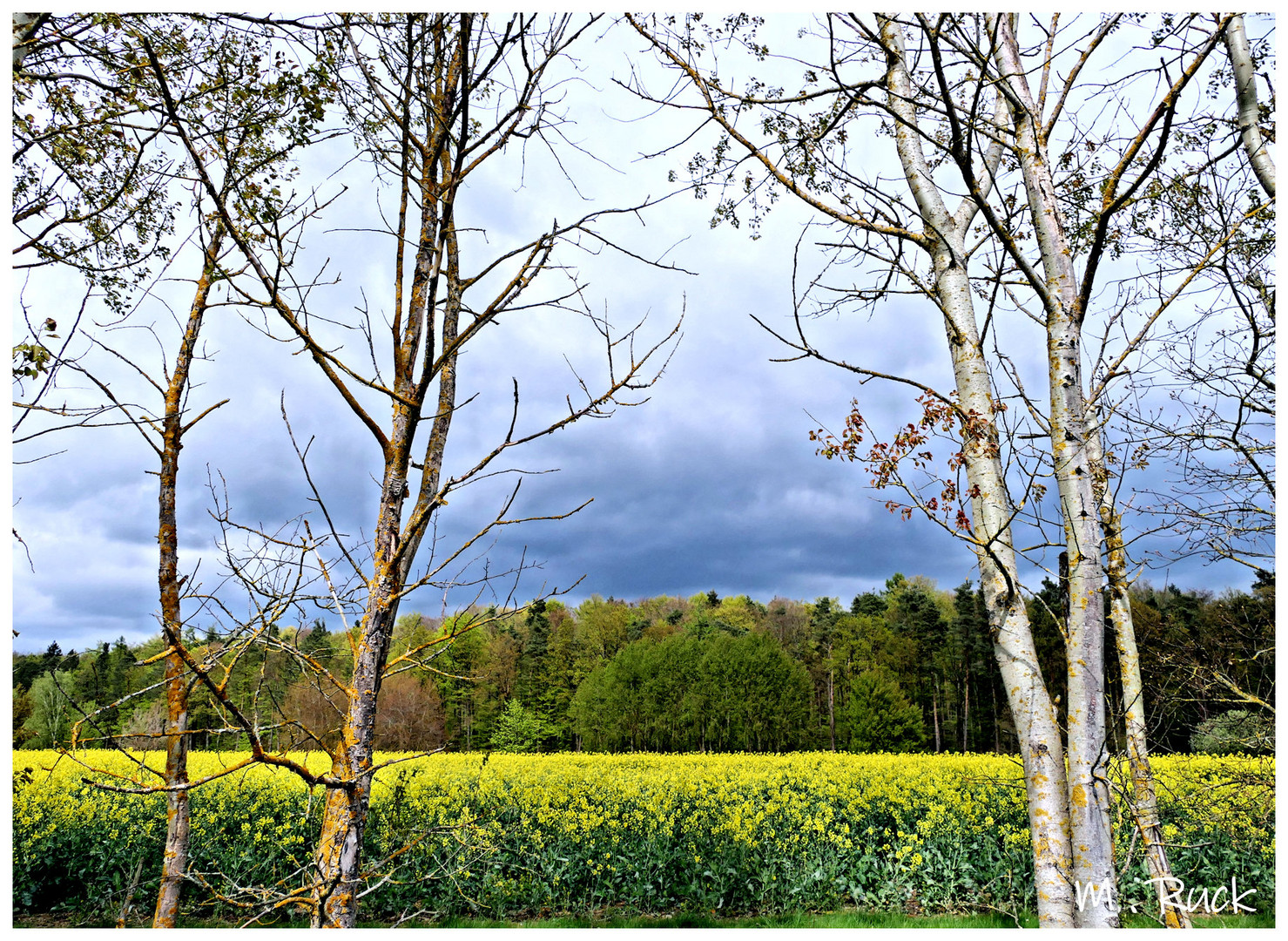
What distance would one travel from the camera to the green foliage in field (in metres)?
6.06

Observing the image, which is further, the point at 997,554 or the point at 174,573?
the point at 174,573

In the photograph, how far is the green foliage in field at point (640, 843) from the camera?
6059 mm

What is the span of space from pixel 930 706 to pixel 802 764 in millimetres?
24745

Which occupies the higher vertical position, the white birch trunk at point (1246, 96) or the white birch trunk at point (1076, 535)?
the white birch trunk at point (1246, 96)

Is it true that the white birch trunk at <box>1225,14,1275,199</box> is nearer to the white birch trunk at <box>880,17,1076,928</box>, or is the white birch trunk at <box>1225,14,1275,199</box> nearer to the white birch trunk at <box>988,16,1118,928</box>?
the white birch trunk at <box>988,16,1118,928</box>

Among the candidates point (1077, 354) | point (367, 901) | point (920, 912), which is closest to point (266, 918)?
point (367, 901)

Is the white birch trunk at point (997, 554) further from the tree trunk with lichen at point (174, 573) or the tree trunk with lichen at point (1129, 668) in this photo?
the tree trunk with lichen at point (174, 573)

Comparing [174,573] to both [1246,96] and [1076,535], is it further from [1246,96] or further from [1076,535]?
[1246,96]

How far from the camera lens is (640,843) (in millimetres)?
6312

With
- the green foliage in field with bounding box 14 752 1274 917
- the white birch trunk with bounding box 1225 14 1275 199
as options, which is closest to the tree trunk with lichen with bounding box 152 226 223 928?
the green foliage in field with bounding box 14 752 1274 917

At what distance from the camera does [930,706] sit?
30469 millimetres

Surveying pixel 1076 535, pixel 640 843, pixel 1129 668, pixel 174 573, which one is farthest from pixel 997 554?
pixel 640 843

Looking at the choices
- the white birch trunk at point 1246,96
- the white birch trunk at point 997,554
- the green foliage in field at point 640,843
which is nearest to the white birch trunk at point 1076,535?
the white birch trunk at point 997,554
